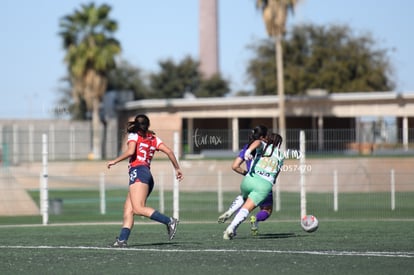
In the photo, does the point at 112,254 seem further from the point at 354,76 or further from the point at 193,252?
the point at 354,76

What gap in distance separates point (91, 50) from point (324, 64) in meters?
26.6

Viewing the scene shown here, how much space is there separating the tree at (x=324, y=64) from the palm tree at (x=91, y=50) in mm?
20040

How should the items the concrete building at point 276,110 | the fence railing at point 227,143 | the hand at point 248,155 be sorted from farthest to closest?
1. the concrete building at point 276,110
2. the fence railing at point 227,143
3. the hand at point 248,155

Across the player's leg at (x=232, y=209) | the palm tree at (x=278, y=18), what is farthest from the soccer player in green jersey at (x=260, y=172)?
the palm tree at (x=278, y=18)

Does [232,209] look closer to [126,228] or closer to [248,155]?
[248,155]

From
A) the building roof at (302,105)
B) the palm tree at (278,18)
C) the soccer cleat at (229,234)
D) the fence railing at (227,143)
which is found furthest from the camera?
the building roof at (302,105)

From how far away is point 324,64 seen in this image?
8031 centimetres

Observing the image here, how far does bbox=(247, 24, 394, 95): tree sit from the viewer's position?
77688 millimetres

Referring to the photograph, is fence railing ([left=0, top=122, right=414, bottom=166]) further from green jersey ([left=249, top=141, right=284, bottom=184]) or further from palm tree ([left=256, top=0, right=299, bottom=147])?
palm tree ([left=256, top=0, right=299, bottom=147])

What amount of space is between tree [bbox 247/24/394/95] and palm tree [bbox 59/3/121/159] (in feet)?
65.7

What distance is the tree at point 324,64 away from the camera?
3059 inches

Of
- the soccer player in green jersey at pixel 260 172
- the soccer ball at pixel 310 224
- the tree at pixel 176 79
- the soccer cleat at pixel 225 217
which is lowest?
the soccer ball at pixel 310 224

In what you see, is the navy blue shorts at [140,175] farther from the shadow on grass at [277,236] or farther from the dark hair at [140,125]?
the shadow on grass at [277,236]

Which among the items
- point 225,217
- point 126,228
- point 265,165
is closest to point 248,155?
point 265,165
